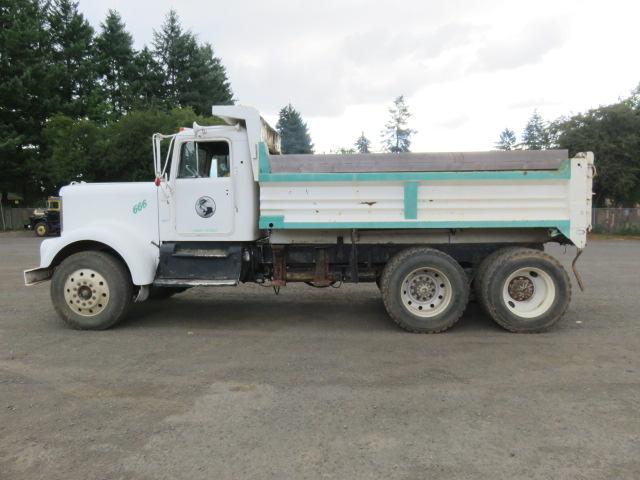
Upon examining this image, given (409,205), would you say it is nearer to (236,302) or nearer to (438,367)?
(438,367)

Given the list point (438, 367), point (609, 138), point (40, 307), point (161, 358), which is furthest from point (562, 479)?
point (609, 138)

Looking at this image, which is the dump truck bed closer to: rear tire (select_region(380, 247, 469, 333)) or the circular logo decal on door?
rear tire (select_region(380, 247, 469, 333))

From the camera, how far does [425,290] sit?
6406mm

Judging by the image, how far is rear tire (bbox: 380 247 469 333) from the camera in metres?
6.26

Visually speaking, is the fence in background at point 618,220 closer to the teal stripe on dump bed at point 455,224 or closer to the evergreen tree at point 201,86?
the teal stripe on dump bed at point 455,224

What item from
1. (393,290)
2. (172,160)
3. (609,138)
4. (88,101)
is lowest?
(393,290)

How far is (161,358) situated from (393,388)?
260 cm

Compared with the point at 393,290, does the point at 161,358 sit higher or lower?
lower

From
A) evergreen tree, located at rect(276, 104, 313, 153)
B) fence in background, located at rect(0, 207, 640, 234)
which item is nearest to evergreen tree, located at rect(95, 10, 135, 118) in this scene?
evergreen tree, located at rect(276, 104, 313, 153)

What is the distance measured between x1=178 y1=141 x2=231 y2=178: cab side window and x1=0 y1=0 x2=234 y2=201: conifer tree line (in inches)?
913

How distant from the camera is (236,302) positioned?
831 centimetres

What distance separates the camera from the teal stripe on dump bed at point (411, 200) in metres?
6.20

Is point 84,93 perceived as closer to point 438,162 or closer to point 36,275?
point 36,275

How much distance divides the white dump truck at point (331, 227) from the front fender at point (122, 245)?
→ 0.02 metres
